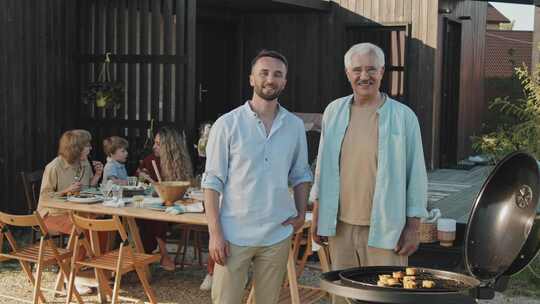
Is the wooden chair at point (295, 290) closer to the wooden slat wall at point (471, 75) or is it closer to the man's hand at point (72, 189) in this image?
the man's hand at point (72, 189)

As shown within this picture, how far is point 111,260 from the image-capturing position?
5.54 metres

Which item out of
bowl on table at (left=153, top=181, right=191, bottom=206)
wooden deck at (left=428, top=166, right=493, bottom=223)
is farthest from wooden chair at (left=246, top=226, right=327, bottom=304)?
wooden deck at (left=428, top=166, right=493, bottom=223)

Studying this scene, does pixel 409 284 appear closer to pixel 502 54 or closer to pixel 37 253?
pixel 37 253

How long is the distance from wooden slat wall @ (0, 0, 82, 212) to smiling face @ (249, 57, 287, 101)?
5362 mm

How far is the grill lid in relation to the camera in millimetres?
2863

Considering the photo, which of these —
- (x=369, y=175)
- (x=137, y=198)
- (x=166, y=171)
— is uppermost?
(x=369, y=175)

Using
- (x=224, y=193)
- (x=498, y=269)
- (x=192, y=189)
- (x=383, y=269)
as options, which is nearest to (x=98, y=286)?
Answer: (x=192, y=189)

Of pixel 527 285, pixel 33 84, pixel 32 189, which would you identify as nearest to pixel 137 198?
pixel 32 189

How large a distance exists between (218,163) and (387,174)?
2.41ft

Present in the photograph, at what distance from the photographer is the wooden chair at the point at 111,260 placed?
17.2ft

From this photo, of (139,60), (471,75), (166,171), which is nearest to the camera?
(166,171)

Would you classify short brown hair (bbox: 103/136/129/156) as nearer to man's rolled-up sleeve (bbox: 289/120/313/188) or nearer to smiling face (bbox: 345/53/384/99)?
man's rolled-up sleeve (bbox: 289/120/313/188)

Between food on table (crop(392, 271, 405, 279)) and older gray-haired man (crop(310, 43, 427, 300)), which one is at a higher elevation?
older gray-haired man (crop(310, 43, 427, 300))

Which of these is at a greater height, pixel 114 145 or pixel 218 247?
pixel 114 145
